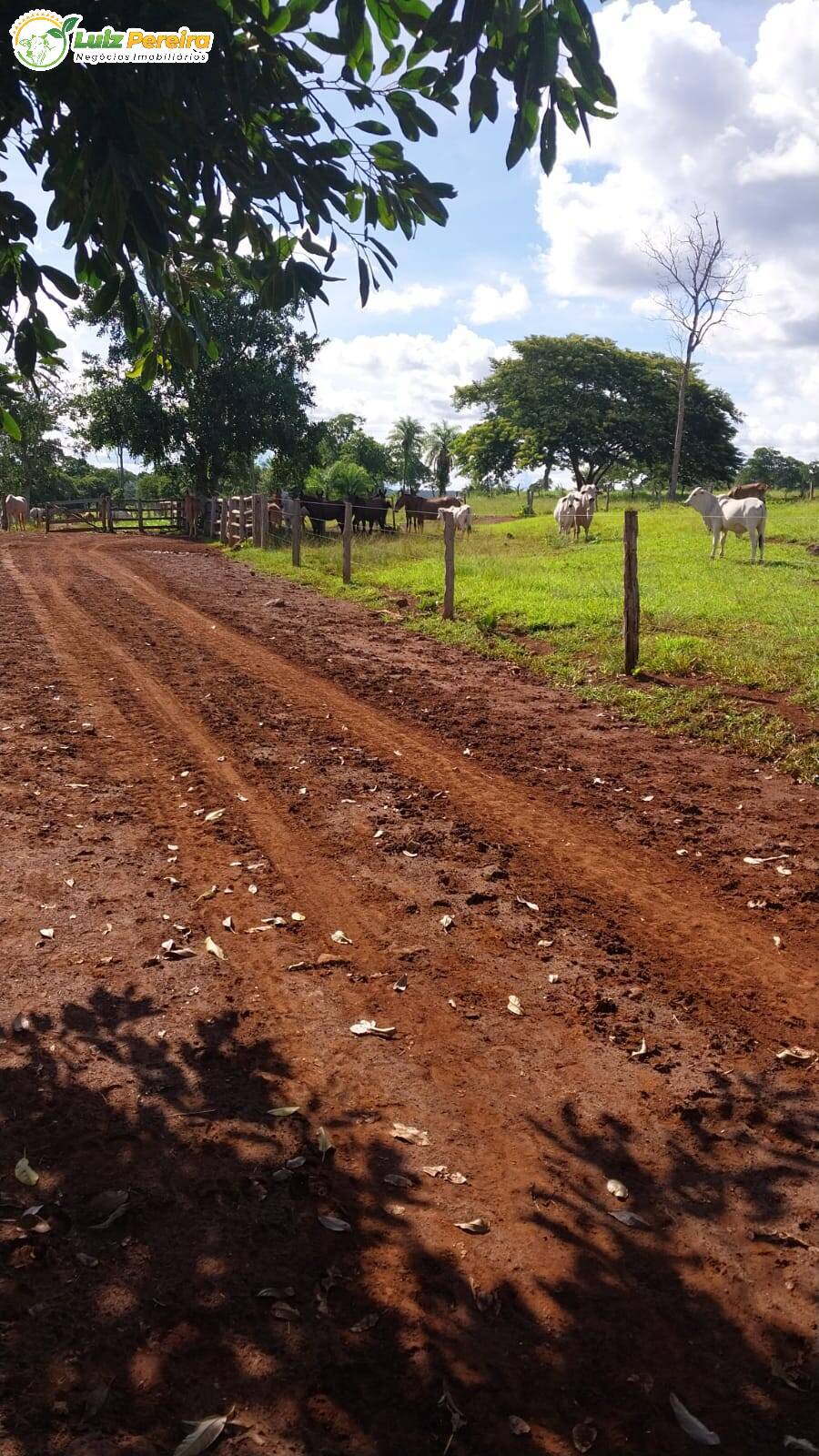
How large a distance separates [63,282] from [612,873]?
3948 millimetres

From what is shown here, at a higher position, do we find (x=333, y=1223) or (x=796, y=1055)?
(x=796, y=1055)

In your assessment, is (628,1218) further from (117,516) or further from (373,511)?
(117,516)

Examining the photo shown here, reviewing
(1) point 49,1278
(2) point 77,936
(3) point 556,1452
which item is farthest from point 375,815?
(3) point 556,1452

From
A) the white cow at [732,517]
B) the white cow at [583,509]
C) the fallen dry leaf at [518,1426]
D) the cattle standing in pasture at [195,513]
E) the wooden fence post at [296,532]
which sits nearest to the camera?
the fallen dry leaf at [518,1426]

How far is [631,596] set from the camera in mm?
9797

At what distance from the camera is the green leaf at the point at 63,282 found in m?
3.26

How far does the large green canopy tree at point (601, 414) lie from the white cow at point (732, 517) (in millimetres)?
29547

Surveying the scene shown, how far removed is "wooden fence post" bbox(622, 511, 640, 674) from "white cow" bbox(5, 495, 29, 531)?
1295 inches

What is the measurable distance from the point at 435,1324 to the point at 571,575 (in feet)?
50.4

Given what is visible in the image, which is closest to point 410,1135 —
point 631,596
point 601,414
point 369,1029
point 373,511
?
point 369,1029

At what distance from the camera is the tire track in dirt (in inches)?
175

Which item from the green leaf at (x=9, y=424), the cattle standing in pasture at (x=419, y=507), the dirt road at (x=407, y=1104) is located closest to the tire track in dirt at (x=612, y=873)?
the dirt road at (x=407, y=1104)

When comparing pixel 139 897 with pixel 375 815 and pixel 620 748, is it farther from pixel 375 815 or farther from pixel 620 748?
pixel 620 748

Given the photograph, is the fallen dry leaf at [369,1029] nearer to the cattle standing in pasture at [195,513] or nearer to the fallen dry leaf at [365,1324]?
the fallen dry leaf at [365,1324]
